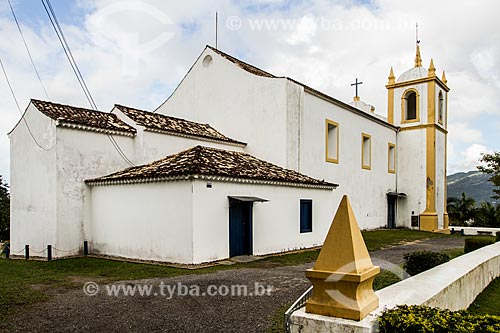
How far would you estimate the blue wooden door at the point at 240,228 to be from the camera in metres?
14.3

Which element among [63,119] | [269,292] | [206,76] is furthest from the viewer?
[206,76]

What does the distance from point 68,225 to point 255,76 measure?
33.4 ft

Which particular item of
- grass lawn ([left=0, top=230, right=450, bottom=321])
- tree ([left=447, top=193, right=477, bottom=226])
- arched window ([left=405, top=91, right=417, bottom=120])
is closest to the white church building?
grass lawn ([left=0, top=230, right=450, bottom=321])

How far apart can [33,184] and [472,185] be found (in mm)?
120329

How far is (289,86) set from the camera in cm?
1973

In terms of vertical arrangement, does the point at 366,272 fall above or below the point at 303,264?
above

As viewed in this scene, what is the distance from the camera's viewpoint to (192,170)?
13.0 metres

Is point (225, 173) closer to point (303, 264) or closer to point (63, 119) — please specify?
point (303, 264)

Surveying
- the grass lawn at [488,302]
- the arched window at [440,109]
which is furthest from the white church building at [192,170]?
the arched window at [440,109]

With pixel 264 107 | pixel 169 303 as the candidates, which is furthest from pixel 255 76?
pixel 169 303

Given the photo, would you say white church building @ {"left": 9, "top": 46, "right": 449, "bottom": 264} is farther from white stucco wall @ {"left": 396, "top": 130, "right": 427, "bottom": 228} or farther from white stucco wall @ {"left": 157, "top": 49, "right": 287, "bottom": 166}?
white stucco wall @ {"left": 396, "top": 130, "right": 427, "bottom": 228}

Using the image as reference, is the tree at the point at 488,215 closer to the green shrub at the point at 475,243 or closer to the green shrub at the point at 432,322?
the green shrub at the point at 475,243

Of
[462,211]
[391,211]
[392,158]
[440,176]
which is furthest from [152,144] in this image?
Answer: [462,211]

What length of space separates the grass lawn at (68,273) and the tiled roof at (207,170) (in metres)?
2.59
